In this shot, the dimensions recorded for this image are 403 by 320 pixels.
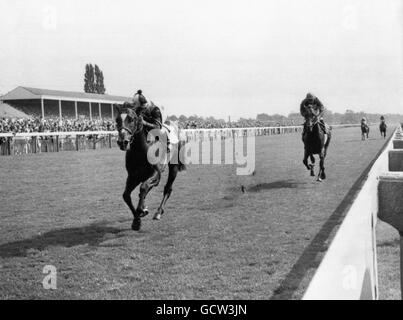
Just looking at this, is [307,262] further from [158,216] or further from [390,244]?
[158,216]

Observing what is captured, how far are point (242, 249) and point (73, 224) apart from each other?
299cm

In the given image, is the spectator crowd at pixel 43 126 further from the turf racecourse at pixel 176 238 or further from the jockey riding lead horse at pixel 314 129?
the jockey riding lead horse at pixel 314 129

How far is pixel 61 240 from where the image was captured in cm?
617

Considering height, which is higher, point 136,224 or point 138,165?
point 138,165

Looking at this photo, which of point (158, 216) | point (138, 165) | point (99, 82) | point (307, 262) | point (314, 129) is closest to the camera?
point (307, 262)

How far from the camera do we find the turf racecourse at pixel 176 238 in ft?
13.8

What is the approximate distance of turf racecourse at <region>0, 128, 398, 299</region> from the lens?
4213 millimetres

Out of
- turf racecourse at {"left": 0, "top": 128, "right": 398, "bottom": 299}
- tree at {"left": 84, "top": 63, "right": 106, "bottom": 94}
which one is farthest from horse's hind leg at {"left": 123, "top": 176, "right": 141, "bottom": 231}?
tree at {"left": 84, "top": 63, "right": 106, "bottom": 94}

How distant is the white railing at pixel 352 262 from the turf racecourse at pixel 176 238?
1.79 m

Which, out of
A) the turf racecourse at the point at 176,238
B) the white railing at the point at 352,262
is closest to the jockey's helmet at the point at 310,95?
the turf racecourse at the point at 176,238

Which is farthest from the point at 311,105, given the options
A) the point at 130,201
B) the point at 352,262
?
the point at 352,262

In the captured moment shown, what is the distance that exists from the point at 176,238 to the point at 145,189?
3.09ft

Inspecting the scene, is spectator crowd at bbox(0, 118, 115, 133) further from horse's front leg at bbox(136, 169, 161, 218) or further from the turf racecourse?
horse's front leg at bbox(136, 169, 161, 218)

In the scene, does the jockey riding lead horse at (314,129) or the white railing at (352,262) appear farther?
the jockey riding lead horse at (314,129)
